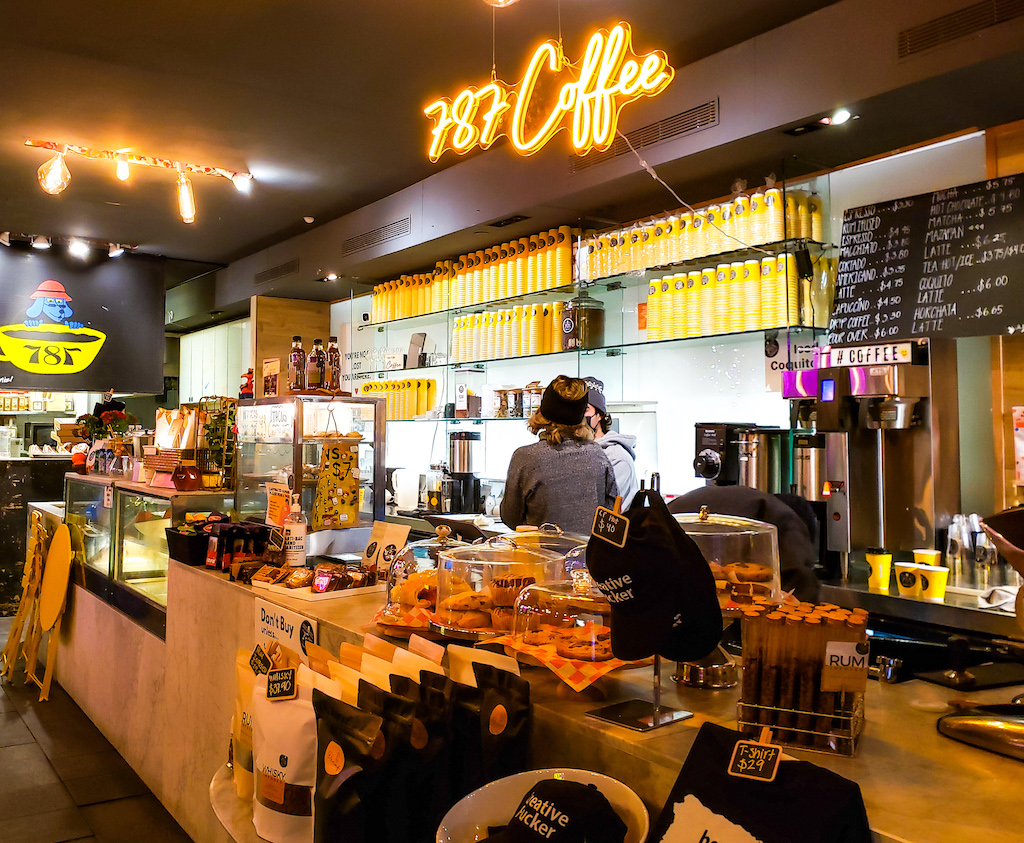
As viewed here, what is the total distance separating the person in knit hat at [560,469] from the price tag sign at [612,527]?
7.58ft

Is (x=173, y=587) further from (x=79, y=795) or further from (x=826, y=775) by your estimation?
(x=826, y=775)

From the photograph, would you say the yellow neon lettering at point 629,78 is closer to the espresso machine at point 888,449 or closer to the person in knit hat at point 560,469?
the person in knit hat at point 560,469

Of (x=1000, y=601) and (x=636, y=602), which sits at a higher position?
(x=636, y=602)

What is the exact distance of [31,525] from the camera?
18.2 feet

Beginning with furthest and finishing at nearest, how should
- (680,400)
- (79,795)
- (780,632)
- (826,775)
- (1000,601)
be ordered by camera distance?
(680,400)
(79,795)
(1000,601)
(780,632)
(826,775)

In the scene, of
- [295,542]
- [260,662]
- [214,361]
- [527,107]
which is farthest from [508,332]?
[214,361]

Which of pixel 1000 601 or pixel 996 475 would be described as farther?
pixel 996 475

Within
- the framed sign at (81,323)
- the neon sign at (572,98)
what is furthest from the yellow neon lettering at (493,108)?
the framed sign at (81,323)

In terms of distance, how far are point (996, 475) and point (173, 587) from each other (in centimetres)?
329

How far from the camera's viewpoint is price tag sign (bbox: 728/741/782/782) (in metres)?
1.01

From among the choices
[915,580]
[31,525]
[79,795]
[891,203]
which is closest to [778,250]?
[891,203]

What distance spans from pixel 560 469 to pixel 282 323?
15.1 ft

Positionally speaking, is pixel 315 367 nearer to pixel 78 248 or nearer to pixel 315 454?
pixel 315 454

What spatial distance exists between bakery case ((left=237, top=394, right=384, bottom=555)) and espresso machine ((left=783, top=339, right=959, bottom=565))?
1829 millimetres
